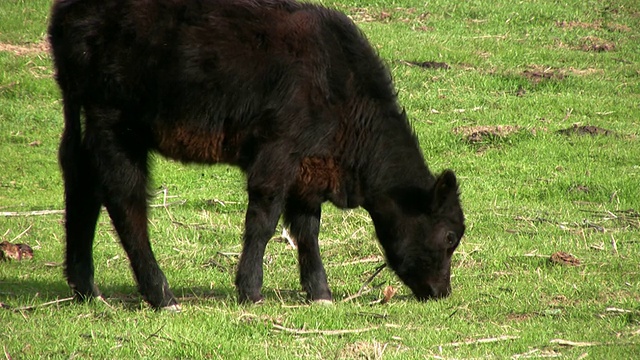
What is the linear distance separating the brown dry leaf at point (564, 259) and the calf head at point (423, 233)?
137 centimetres

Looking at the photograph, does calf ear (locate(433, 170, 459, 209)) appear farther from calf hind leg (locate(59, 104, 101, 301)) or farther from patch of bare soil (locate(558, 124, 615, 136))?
patch of bare soil (locate(558, 124, 615, 136))

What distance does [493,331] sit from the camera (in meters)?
7.55

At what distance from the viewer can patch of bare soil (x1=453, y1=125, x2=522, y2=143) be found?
14719 mm

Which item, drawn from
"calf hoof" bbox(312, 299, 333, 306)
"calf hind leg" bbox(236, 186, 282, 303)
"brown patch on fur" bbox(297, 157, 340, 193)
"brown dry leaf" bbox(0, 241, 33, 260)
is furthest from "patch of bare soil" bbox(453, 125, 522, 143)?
"brown dry leaf" bbox(0, 241, 33, 260)

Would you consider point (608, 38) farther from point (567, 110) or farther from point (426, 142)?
point (426, 142)

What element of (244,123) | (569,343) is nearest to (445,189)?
(244,123)

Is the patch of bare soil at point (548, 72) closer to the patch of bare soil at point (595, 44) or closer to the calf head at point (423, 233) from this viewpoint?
the patch of bare soil at point (595, 44)

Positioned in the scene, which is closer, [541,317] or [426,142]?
[541,317]

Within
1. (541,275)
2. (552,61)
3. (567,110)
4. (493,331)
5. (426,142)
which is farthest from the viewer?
(552,61)

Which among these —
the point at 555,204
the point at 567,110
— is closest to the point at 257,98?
the point at 555,204

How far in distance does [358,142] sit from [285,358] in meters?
2.45

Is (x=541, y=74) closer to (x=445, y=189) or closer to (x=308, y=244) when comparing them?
(x=445, y=189)

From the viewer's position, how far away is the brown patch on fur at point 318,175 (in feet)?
27.4

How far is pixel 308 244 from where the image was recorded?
29.5 ft
